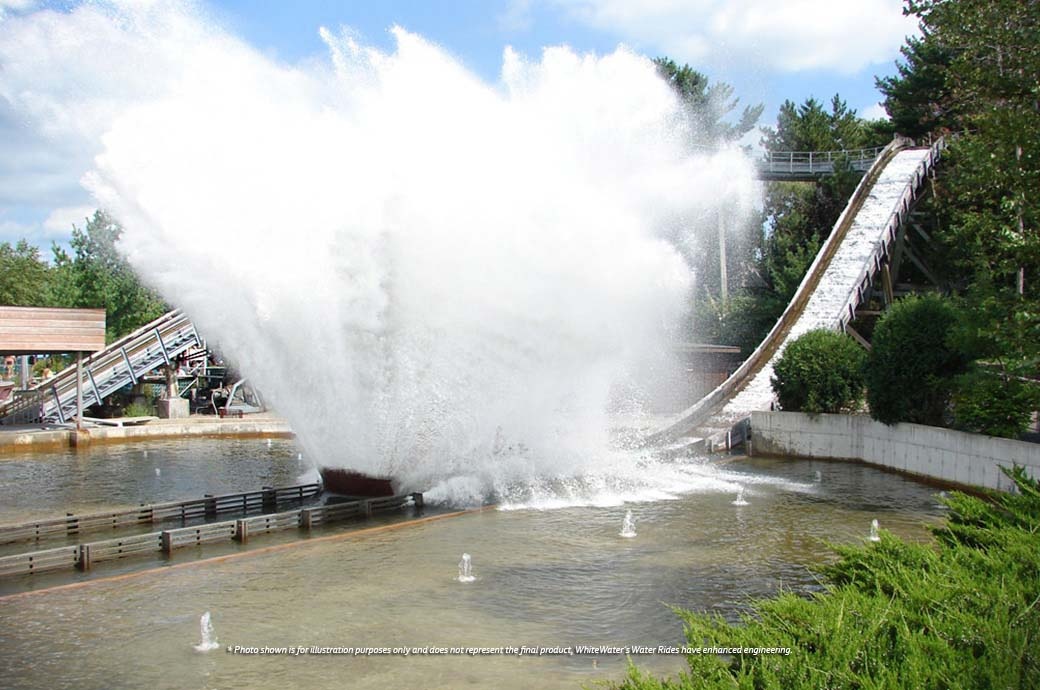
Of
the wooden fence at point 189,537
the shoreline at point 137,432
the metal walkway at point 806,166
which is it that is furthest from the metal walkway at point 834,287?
the shoreline at point 137,432

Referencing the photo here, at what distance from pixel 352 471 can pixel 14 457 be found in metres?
14.1

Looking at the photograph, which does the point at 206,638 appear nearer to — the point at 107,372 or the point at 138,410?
the point at 107,372

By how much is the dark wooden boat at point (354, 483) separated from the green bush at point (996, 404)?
13.5m

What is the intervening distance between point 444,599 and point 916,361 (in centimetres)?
1672

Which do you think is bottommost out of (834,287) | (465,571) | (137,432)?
(465,571)

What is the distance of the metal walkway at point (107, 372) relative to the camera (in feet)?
108

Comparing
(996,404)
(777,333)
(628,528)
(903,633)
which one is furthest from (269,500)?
(777,333)

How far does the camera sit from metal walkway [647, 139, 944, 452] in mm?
29766

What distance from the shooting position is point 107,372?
3516 centimetres

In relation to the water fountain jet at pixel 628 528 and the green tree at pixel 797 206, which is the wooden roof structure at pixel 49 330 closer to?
the water fountain jet at pixel 628 528

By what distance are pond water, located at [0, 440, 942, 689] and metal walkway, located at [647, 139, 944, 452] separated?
11364 mm

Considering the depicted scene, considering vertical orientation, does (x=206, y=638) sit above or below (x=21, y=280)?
below

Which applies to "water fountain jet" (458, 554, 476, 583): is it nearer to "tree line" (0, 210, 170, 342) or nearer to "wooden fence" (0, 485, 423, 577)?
"wooden fence" (0, 485, 423, 577)

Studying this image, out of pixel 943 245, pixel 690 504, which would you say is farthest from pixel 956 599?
pixel 943 245
